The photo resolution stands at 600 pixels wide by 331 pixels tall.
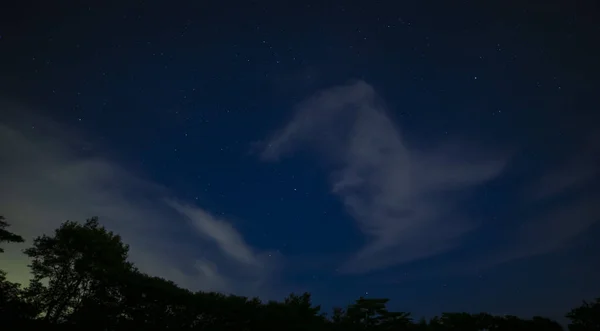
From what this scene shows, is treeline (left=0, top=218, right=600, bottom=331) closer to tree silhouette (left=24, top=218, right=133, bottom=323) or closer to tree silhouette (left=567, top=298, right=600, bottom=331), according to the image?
tree silhouette (left=567, top=298, right=600, bottom=331)

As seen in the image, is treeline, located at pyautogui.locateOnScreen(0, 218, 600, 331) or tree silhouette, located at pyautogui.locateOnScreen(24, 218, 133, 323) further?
tree silhouette, located at pyautogui.locateOnScreen(24, 218, 133, 323)

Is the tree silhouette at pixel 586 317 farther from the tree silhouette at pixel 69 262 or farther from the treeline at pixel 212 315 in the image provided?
the tree silhouette at pixel 69 262

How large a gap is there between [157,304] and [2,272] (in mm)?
20669

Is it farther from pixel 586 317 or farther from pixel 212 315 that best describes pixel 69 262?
pixel 586 317

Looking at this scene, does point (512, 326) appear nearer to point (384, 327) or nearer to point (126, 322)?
point (384, 327)

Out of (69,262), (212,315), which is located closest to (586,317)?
(212,315)

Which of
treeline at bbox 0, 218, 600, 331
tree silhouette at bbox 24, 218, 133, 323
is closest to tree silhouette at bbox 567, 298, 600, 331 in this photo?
treeline at bbox 0, 218, 600, 331

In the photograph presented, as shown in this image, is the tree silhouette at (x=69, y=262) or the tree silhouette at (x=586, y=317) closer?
the tree silhouette at (x=586, y=317)

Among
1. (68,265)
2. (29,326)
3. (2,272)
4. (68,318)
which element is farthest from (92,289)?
(68,265)

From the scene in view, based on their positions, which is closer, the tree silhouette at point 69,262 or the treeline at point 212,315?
the treeline at point 212,315

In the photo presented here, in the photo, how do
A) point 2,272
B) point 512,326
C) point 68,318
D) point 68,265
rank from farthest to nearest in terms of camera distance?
point 68,265 → point 2,272 → point 512,326 → point 68,318

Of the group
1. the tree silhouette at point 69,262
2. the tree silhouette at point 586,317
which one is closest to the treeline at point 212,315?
the tree silhouette at point 586,317

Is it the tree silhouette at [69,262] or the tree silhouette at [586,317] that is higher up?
the tree silhouette at [69,262]

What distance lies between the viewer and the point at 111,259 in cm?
3200
